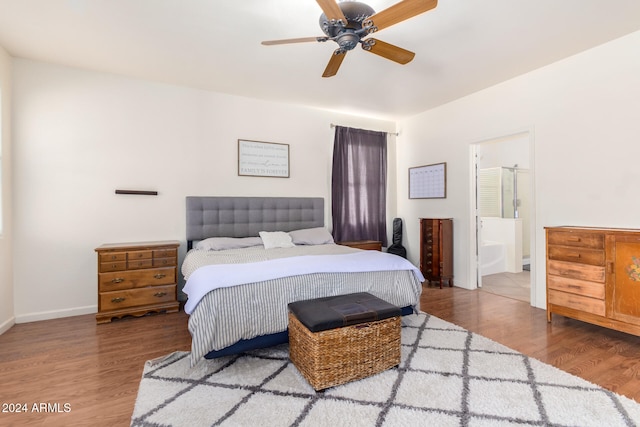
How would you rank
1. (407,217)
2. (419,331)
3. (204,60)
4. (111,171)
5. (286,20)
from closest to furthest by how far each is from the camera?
(286,20) → (419,331) → (204,60) → (111,171) → (407,217)

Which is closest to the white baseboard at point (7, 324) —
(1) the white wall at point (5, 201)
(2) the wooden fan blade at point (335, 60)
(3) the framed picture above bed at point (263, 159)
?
(1) the white wall at point (5, 201)

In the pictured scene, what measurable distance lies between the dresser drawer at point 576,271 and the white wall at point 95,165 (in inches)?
147

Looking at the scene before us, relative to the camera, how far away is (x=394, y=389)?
1984mm

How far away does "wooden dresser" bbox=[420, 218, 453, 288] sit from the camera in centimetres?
461

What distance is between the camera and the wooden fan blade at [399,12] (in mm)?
1855

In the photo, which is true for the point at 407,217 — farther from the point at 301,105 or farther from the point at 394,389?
the point at 394,389

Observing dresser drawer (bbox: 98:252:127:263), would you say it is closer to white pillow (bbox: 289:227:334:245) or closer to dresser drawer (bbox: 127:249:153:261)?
dresser drawer (bbox: 127:249:153:261)

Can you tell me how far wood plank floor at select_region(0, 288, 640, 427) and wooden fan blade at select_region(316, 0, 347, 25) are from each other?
2.70m

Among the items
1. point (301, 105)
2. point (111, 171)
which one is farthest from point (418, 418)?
point (301, 105)

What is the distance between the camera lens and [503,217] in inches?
245

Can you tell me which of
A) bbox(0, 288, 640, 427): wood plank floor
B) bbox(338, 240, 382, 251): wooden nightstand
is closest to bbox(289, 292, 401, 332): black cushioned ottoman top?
bbox(0, 288, 640, 427): wood plank floor

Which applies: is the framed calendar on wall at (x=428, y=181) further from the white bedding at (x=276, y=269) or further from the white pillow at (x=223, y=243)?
the white pillow at (x=223, y=243)

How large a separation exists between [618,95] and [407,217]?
10.4 ft

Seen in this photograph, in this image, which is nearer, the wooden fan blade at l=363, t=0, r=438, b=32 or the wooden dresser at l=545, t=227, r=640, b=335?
the wooden fan blade at l=363, t=0, r=438, b=32
